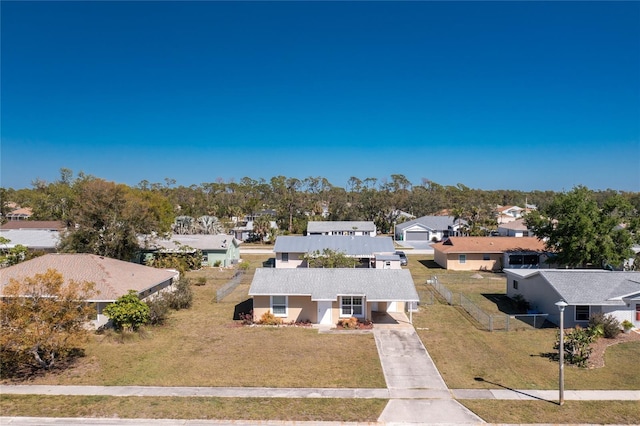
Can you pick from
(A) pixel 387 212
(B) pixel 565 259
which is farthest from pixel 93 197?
(A) pixel 387 212

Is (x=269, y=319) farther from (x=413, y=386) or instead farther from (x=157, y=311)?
(x=413, y=386)

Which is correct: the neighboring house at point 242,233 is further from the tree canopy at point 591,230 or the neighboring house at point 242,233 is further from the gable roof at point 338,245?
the tree canopy at point 591,230

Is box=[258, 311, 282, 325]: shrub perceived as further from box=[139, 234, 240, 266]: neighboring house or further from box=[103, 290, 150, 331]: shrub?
box=[139, 234, 240, 266]: neighboring house

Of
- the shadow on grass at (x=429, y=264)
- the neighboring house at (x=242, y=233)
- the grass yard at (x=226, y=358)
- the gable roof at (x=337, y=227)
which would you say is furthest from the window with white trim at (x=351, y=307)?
the neighboring house at (x=242, y=233)

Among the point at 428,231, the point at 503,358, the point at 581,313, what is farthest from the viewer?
the point at 428,231

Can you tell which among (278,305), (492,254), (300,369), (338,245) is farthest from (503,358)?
(492,254)

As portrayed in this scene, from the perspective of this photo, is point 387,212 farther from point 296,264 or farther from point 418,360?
point 418,360

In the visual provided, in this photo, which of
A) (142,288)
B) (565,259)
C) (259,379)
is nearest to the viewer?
(259,379)

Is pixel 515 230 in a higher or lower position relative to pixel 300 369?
higher

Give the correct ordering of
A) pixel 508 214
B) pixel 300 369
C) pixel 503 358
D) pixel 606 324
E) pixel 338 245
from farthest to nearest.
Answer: pixel 508 214
pixel 338 245
pixel 606 324
pixel 503 358
pixel 300 369
